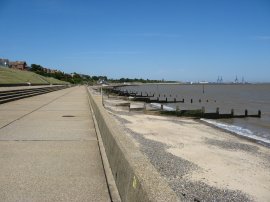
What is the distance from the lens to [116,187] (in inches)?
208

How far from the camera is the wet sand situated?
34.4ft

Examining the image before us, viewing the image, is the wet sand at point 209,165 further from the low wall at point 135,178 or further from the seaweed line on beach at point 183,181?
the low wall at point 135,178

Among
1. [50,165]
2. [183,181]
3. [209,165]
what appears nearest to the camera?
[50,165]

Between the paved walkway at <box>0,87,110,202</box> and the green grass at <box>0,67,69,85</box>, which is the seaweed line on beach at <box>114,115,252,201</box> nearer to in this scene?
the paved walkway at <box>0,87,110,202</box>

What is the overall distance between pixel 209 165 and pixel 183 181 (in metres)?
2.87

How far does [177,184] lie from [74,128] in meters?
3.84

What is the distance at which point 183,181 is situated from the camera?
11.3 metres

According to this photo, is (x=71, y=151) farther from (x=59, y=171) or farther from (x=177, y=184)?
(x=177, y=184)

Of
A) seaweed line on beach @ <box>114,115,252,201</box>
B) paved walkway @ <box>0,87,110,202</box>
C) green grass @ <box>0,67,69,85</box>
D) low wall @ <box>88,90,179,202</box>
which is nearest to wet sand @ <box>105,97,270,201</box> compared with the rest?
seaweed line on beach @ <box>114,115,252,201</box>

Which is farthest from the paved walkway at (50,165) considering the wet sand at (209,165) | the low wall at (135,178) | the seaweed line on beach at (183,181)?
the wet sand at (209,165)

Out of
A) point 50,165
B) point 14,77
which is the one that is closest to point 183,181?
point 50,165

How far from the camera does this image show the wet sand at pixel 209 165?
1049 centimetres

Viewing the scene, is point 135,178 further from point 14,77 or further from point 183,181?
point 14,77

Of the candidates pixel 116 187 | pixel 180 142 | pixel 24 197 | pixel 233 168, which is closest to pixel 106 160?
pixel 116 187
